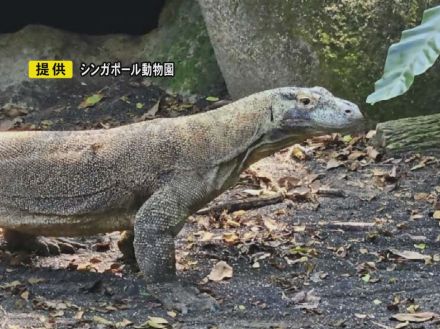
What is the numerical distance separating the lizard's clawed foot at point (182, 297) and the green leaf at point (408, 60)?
2603 mm

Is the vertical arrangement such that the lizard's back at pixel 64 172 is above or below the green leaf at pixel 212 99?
below

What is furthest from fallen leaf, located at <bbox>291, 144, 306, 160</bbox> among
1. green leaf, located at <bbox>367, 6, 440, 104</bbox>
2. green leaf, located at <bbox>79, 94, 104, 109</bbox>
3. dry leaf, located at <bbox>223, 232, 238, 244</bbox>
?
green leaf, located at <bbox>367, 6, 440, 104</bbox>

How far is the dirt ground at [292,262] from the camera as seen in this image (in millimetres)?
4730

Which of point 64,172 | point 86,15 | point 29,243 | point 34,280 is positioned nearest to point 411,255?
point 64,172

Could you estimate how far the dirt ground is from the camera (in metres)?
4.73

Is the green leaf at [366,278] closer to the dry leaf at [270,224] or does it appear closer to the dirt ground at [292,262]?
the dirt ground at [292,262]

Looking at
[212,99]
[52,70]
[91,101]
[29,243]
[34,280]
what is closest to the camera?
[34,280]

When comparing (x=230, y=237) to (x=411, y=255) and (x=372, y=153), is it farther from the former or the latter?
(x=372, y=153)

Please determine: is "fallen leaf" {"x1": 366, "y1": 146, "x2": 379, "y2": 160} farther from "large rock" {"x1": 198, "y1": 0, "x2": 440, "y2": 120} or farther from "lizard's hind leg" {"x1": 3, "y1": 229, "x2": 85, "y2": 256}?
"lizard's hind leg" {"x1": 3, "y1": 229, "x2": 85, "y2": 256}

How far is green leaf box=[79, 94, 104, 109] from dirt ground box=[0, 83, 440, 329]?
3.41 meters

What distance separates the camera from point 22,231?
5.69m

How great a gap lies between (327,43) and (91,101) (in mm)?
3271

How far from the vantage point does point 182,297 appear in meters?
5.00

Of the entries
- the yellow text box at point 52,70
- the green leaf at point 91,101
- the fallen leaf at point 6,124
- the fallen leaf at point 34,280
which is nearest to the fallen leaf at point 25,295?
the fallen leaf at point 34,280
